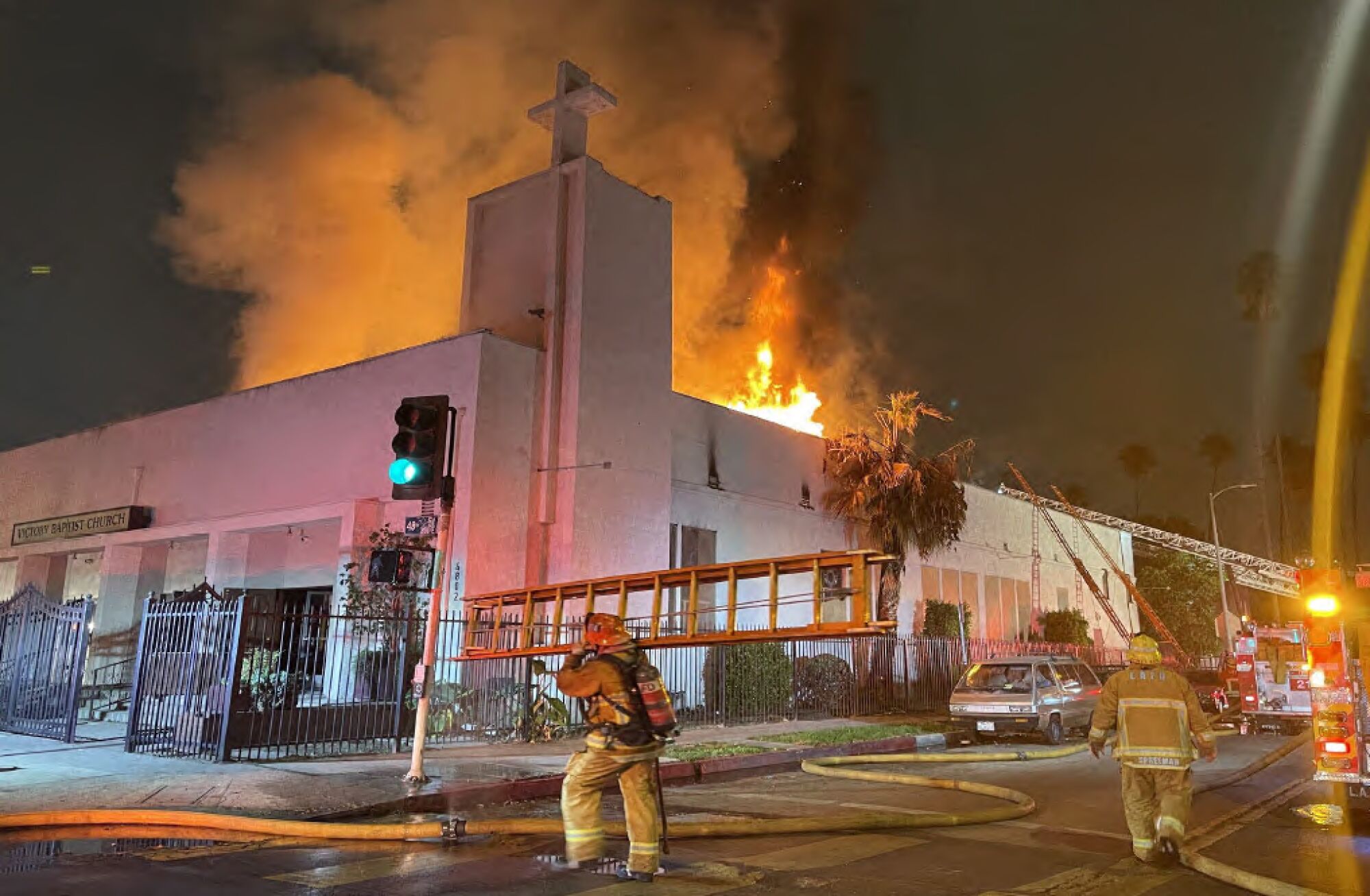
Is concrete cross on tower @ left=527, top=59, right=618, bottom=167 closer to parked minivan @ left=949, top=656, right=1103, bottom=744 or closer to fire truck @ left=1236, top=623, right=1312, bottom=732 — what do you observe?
parked minivan @ left=949, top=656, right=1103, bottom=744

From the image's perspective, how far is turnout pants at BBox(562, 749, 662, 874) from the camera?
21.0 ft

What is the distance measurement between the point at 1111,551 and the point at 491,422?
31382 millimetres

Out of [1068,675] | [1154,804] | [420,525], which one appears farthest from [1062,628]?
[1154,804]

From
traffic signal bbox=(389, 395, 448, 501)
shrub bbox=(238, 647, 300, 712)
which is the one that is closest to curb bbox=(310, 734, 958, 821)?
traffic signal bbox=(389, 395, 448, 501)

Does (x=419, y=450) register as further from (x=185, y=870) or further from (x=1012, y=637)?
(x=1012, y=637)

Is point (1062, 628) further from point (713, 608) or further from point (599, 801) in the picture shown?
point (599, 801)

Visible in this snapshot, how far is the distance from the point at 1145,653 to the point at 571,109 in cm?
1769

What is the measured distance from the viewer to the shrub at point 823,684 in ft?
70.5

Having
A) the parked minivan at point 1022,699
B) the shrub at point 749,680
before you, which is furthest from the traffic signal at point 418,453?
the parked minivan at point 1022,699

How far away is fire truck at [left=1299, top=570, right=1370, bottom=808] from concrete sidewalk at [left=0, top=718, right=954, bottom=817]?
7019mm

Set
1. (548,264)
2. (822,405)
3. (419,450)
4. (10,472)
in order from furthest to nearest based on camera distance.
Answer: (822,405)
(10,472)
(548,264)
(419,450)

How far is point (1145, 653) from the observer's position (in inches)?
299

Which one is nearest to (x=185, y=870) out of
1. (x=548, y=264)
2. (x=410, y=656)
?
(x=410, y=656)

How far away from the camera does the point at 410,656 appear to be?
14.8 metres
